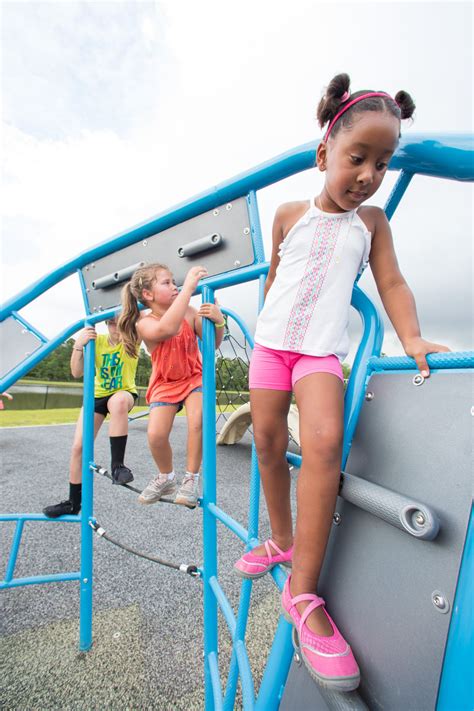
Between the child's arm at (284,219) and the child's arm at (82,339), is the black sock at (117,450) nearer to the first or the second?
the child's arm at (82,339)

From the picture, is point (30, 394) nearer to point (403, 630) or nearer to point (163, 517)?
point (163, 517)

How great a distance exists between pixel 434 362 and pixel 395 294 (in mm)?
201

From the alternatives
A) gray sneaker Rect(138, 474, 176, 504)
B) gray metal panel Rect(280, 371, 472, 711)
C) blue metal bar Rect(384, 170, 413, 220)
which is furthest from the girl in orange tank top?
gray metal panel Rect(280, 371, 472, 711)

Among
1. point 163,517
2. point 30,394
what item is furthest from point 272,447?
point 30,394

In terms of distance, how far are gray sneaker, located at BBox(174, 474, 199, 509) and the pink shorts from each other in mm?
757

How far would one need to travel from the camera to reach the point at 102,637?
6.15 feet

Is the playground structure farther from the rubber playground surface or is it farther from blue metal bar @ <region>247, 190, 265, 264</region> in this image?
the rubber playground surface

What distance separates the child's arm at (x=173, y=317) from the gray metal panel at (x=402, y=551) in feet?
2.21

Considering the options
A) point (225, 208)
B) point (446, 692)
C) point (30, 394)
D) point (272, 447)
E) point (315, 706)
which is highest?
point (225, 208)

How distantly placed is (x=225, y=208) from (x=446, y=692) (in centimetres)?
103

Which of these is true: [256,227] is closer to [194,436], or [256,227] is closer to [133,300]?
[133,300]

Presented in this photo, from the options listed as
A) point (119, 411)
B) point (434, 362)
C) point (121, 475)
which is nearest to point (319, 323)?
point (434, 362)

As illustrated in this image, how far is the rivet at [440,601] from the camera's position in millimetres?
389

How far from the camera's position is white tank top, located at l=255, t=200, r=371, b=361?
70cm
